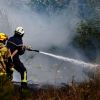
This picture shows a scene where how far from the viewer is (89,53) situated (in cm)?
1403

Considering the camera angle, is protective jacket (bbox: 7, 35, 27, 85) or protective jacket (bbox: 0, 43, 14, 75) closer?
protective jacket (bbox: 0, 43, 14, 75)

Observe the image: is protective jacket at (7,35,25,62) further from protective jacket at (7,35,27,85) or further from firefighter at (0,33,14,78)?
firefighter at (0,33,14,78)

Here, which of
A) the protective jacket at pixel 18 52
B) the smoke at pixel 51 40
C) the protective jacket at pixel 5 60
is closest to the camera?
the protective jacket at pixel 5 60

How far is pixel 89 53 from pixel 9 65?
11291mm

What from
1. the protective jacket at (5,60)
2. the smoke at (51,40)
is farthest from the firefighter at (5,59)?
the smoke at (51,40)

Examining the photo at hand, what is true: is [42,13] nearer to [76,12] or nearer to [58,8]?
[58,8]

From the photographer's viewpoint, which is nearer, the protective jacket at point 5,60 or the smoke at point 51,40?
the protective jacket at point 5,60

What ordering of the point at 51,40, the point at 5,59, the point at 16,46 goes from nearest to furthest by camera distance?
the point at 5,59, the point at 16,46, the point at 51,40

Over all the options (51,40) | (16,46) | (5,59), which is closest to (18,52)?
(16,46)

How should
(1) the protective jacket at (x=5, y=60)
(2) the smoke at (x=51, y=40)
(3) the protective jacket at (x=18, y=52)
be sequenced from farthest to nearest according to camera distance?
(2) the smoke at (x=51, y=40)
(3) the protective jacket at (x=18, y=52)
(1) the protective jacket at (x=5, y=60)

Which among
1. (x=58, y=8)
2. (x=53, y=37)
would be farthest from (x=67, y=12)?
(x=53, y=37)

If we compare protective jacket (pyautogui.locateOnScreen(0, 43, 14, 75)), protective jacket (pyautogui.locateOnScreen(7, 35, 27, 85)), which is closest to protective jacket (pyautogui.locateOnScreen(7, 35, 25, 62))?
protective jacket (pyautogui.locateOnScreen(7, 35, 27, 85))

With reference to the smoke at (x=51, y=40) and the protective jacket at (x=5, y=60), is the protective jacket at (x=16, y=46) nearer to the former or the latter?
the protective jacket at (x=5, y=60)

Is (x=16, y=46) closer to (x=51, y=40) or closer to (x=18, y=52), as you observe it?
(x=18, y=52)
